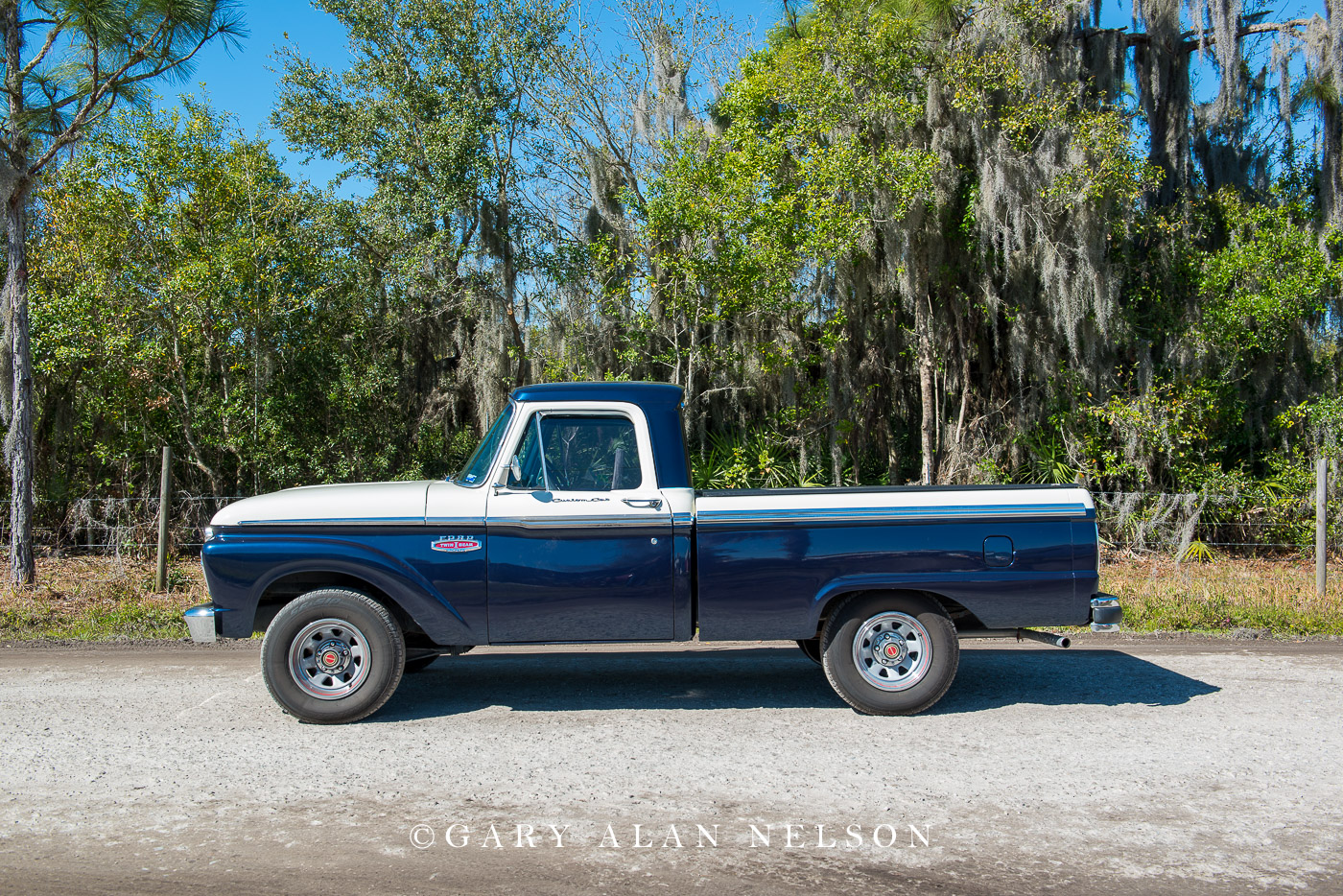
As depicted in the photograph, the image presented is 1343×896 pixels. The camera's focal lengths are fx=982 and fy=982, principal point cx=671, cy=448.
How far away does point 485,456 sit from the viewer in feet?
21.1

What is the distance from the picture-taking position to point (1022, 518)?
6285 mm

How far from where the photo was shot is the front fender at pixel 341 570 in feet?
20.2

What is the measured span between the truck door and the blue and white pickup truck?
0.01m

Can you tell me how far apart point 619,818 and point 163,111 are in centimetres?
1401

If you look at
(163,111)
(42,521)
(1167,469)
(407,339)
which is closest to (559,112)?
(407,339)

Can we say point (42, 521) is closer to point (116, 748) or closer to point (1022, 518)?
point (116, 748)

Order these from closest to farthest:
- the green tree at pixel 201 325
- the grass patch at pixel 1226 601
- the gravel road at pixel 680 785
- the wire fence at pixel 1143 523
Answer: the gravel road at pixel 680 785 < the grass patch at pixel 1226 601 < the wire fence at pixel 1143 523 < the green tree at pixel 201 325

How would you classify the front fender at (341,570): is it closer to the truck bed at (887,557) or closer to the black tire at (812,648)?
the truck bed at (887,557)

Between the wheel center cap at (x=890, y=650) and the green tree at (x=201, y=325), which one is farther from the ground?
the green tree at (x=201, y=325)

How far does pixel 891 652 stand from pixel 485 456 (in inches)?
115

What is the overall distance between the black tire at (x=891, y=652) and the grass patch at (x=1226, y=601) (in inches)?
161

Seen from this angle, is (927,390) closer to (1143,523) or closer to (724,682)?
(1143,523)

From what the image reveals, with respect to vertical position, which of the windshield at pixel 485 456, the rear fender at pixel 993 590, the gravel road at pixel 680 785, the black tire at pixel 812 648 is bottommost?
the gravel road at pixel 680 785

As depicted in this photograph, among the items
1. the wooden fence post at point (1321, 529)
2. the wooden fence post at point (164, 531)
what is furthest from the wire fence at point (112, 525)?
the wooden fence post at point (1321, 529)
